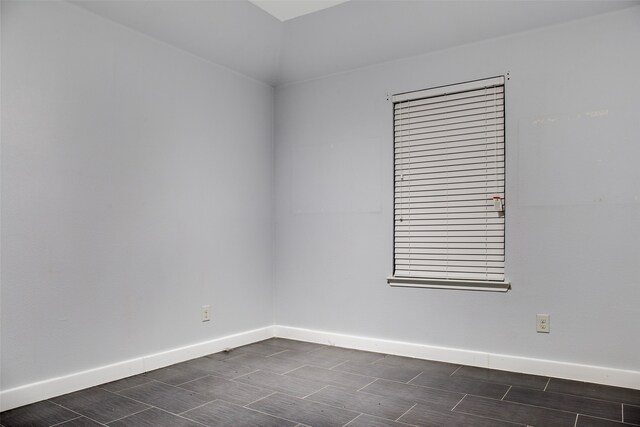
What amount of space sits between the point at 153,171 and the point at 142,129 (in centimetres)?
29

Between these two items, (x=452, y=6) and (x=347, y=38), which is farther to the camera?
(x=347, y=38)

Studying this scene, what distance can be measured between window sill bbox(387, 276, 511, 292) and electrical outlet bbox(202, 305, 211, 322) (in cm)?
140

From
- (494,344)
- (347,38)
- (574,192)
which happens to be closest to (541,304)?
(494,344)

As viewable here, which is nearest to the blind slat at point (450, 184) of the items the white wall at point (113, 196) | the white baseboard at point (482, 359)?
the white baseboard at point (482, 359)

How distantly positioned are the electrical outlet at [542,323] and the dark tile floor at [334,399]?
301 mm

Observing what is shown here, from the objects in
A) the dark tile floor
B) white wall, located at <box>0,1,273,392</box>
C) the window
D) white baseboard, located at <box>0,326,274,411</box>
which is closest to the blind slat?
the window

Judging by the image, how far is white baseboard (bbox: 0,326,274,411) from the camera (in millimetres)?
2453

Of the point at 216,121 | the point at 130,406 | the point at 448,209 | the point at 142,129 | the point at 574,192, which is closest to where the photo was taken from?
the point at 130,406

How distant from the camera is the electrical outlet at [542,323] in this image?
117 inches

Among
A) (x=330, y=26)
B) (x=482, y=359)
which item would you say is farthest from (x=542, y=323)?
(x=330, y=26)

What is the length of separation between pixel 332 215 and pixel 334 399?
1.67 m

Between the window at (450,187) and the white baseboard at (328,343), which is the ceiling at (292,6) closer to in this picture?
the window at (450,187)

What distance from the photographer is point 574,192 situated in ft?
9.60

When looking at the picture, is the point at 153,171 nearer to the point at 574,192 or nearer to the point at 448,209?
the point at 448,209
